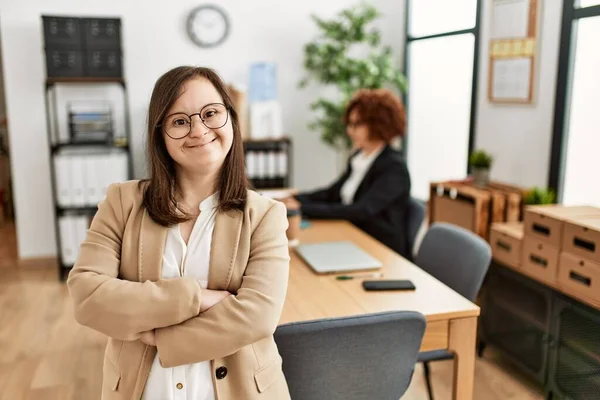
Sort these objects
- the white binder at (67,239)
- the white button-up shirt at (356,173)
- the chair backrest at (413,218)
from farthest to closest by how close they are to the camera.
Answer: the white binder at (67,239), the white button-up shirt at (356,173), the chair backrest at (413,218)

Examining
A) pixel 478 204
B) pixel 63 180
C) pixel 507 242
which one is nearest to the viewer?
pixel 507 242

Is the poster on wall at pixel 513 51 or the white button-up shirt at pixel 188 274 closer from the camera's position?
the white button-up shirt at pixel 188 274

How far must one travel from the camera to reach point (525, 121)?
138 inches

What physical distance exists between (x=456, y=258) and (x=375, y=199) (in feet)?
2.41

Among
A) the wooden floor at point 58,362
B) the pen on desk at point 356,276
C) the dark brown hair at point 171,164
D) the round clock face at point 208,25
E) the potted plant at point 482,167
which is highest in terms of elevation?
the round clock face at point 208,25

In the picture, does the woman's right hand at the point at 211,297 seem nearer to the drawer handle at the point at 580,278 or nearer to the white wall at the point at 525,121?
the drawer handle at the point at 580,278

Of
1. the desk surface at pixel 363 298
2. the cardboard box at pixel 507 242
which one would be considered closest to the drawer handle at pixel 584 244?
the cardboard box at pixel 507 242

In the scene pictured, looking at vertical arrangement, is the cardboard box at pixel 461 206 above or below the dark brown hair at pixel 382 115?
below

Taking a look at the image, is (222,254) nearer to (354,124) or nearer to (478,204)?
(354,124)

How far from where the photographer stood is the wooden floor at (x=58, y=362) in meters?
2.88

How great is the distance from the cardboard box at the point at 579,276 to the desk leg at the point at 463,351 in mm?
822

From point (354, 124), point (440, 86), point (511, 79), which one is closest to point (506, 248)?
point (354, 124)

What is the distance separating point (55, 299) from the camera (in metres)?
4.14

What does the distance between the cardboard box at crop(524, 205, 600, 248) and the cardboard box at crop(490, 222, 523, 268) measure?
0.12 m
